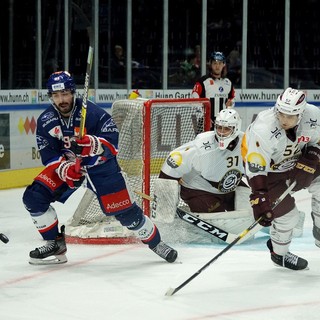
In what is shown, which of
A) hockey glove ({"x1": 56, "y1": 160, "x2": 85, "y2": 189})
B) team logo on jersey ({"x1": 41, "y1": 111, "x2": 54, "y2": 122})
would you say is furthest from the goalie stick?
team logo on jersey ({"x1": 41, "y1": 111, "x2": 54, "y2": 122})

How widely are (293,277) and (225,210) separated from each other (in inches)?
46.4

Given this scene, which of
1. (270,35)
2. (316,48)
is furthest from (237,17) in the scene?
(316,48)

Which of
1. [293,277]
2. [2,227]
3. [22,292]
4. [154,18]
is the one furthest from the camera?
[154,18]

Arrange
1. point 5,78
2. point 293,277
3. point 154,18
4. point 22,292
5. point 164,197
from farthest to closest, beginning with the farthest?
point 154,18, point 5,78, point 164,197, point 293,277, point 22,292

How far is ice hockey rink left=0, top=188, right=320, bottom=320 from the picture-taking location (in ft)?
12.3

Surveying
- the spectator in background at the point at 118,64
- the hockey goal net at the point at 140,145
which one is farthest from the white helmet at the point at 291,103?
the spectator in background at the point at 118,64

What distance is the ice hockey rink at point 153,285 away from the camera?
3.76 meters

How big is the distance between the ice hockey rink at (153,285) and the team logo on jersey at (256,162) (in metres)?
0.51

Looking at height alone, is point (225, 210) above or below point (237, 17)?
below

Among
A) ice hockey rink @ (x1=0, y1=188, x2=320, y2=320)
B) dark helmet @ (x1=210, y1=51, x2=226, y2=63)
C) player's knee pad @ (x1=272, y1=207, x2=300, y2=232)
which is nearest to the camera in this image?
ice hockey rink @ (x1=0, y1=188, x2=320, y2=320)

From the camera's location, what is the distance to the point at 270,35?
10086 mm

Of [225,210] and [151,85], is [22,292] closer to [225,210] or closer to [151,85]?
[225,210]

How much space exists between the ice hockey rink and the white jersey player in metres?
0.31

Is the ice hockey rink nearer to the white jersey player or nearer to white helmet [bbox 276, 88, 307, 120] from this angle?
the white jersey player
